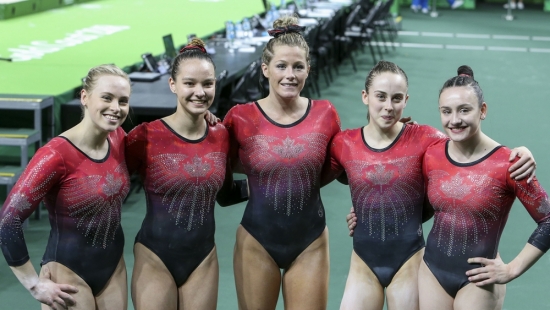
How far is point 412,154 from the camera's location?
355 centimetres

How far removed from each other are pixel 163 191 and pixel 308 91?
304 inches

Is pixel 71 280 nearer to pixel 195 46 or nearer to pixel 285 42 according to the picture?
pixel 195 46

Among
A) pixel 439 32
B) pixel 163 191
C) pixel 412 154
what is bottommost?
pixel 439 32

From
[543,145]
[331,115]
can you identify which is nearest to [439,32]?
[543,145]

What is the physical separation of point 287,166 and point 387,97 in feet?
1.86

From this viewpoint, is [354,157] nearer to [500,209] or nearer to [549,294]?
[500,209]

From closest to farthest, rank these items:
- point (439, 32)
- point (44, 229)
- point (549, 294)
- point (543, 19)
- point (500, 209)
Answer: point (500, 209) → point (549, 294) → point (44, 229) → point (439, 32) → point (543, 19)

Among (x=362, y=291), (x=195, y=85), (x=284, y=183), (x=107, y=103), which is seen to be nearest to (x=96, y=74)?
(x=107, y=103)

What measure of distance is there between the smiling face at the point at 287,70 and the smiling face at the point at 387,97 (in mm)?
370

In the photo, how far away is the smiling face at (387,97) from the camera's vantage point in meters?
3.50

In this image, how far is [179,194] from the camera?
140 inches

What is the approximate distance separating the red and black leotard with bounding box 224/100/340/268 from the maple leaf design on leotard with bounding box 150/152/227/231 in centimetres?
27

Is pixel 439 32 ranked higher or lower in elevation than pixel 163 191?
lower

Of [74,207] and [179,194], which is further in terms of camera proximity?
[179,194]
